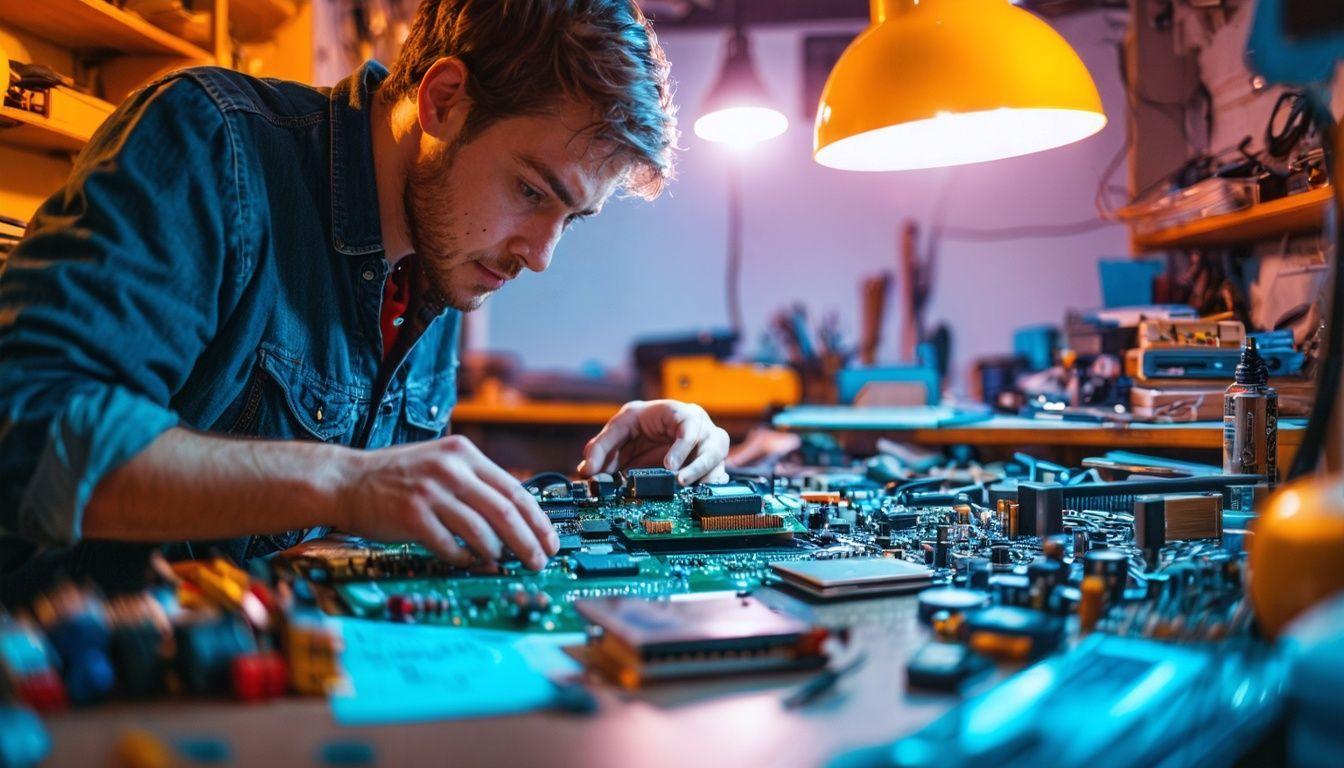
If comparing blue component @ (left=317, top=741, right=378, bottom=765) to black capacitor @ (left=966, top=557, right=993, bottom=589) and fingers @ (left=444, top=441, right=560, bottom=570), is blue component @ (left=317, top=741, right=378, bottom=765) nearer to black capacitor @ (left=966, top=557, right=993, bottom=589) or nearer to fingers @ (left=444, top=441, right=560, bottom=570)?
fingers @ (left=444, top=441, right=560, bottom=570)

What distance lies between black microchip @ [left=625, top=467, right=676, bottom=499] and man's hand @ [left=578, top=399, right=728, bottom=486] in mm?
116

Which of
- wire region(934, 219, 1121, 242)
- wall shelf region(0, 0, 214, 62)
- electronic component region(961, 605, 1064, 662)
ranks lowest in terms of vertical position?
electronic component region(961, 605, 1064, 662)

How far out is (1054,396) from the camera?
2322 mm

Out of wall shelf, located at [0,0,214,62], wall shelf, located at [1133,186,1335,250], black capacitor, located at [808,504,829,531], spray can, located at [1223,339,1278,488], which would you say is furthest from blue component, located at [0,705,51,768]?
wall shelf, located at [1133,186,1335,250]

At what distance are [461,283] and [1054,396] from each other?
158 centimetres

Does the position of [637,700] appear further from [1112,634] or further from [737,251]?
[737,251]

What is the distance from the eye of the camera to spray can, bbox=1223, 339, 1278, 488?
1218 mm

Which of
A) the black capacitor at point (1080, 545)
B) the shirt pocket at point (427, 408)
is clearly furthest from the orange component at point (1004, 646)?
the shirt pocket at point (427, 408)

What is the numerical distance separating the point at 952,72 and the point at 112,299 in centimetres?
101

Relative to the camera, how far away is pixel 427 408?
A: 1.73 m

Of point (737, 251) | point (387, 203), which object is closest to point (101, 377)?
point (387, 203)

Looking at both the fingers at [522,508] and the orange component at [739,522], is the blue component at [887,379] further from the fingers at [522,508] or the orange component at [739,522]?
the fingers at [522,508]

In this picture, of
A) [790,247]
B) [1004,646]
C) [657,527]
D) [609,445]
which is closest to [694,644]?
[1004,646]

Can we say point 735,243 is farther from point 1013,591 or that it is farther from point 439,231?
point 1013,591
